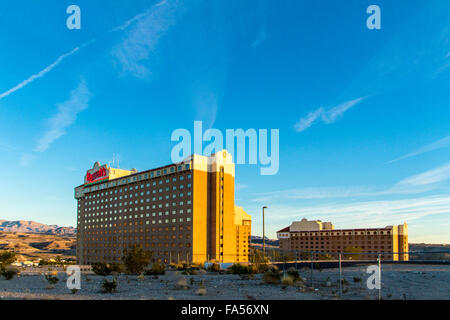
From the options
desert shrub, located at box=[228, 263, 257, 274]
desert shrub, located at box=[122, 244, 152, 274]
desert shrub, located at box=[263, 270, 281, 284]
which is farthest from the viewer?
desert shrub, located at box=[122, 244, 152, 274]

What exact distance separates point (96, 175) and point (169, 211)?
46.7 m

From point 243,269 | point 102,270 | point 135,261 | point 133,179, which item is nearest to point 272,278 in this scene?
point 243,269

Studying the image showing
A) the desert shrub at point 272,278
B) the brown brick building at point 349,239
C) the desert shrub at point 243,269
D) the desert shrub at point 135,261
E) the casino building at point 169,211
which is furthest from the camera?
the brown brick building at point 349,239

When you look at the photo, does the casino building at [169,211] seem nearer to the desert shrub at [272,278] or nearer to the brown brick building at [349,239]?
the brown brick building at [349,239]

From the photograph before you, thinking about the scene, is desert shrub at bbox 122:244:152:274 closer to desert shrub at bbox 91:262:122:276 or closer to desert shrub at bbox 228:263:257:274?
desert shrub at bbox 91:262:122:276

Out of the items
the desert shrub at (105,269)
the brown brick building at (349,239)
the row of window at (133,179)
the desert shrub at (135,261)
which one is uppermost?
the row of window at (133,179)

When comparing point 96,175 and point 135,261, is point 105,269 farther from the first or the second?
point 96,175

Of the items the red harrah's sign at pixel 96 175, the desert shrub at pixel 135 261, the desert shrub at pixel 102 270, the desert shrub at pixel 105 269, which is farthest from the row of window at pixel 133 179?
the desert shrub at pixel 135 261

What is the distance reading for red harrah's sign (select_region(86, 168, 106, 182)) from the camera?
145613 millimetres

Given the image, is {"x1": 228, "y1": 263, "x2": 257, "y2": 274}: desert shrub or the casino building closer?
A: {"x1": 228, "y1": 263, "x2": 257, "y2": 274}: desert shrub

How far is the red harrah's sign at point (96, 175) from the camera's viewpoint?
5733 inches

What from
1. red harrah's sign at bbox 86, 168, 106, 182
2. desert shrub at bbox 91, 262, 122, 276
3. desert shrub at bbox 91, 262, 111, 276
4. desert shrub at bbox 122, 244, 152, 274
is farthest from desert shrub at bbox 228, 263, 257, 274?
red harrah's sign at bbox 86, 168, 106, 182
